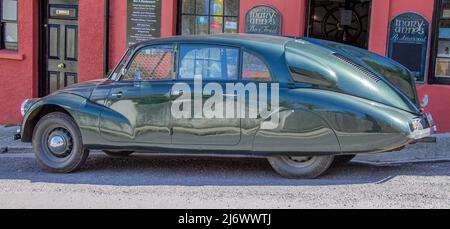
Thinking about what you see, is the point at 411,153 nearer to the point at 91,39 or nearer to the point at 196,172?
the point at 196,172

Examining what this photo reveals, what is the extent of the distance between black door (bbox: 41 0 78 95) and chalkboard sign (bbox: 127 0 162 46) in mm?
1109

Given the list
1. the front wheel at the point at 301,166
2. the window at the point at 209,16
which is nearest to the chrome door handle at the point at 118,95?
the front wheel at the point at 301,166

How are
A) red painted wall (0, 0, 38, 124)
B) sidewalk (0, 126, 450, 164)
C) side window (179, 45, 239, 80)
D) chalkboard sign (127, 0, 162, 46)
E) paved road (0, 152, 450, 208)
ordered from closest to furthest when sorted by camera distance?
paved road (0, 152, 450, 208)
side window (179, 45, 239, 80)
sidewalk (0, 126, 450, 164)
chalkboard sign (127, 0, 162, 46)
red painted wall (0, 0, 38, 124)

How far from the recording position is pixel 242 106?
652 centimetres

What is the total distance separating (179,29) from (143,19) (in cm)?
65

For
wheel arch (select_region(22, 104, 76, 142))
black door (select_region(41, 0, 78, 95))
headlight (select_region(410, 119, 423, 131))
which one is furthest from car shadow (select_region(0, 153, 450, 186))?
black door (select_region(41, 0, 78, 95))

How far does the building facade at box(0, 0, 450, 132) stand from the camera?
9523mm

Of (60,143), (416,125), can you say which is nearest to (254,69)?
(416,125)

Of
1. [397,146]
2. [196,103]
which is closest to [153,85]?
[196,103]

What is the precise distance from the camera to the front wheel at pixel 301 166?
258 inches

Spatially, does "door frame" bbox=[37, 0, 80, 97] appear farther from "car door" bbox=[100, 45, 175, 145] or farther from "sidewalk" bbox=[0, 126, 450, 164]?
"car door" bbox=[100, 45, 175, 145]

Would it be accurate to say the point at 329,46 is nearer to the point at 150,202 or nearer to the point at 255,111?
the point at 255,111

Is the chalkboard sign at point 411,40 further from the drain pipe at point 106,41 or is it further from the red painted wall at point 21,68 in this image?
the red painted wall at point 21,68

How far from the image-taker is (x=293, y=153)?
21.3 ft
